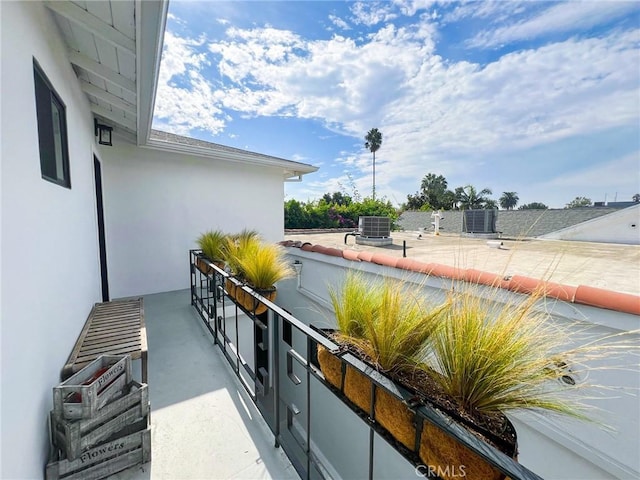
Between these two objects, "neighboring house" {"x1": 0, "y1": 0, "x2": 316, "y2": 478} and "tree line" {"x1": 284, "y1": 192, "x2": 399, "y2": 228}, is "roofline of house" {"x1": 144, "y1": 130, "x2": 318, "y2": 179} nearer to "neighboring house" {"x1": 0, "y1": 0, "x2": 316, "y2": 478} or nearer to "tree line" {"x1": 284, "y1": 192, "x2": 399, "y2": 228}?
"neighboring house" {"x1": 0, "y1": 0, "x2": 316, "y2": 478}

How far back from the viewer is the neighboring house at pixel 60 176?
120 cm

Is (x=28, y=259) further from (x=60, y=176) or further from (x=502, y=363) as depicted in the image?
(x=502, y=363)

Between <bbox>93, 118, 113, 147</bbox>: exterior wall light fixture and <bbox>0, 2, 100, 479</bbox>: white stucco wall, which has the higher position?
<bbox>93, 118, 113, 147</bbox>: exterior wall light fixture

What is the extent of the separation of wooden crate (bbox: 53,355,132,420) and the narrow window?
4.39ft

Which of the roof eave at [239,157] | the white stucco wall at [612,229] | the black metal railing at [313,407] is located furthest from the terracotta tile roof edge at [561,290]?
the white stucco wall at [612,229]

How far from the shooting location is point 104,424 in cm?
158

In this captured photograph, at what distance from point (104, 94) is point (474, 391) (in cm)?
466

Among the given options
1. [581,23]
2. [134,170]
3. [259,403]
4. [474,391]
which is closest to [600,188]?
[581,23]

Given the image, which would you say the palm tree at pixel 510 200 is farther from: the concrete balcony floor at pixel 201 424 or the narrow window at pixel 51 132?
the narrow window at pixel 51 132

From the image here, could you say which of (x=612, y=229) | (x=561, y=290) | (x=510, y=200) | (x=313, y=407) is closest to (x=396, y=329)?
(x=561, y=290)

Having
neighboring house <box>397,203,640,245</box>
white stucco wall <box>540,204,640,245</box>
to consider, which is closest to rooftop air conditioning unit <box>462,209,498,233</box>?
neighboring house <box>397,203,640,245</box>

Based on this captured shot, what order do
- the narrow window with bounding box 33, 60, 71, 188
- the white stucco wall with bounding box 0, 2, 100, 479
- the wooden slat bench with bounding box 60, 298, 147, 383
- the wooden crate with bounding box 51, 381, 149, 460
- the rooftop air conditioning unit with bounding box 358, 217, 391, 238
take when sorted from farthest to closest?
the rooftop air conditioning unit with bounding box 358, 217, 391, 238
the wooden slat bench with bounding box 60, 298, 147, 383
the narrow window with bounding box 33, 60, 71, 188
the wooden crate with bounding box 51, 381, 149, 460
the white stucco wall with bounding box 0, 2, 100, 479

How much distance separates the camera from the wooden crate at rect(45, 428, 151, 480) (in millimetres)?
1474

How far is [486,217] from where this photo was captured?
792cm
